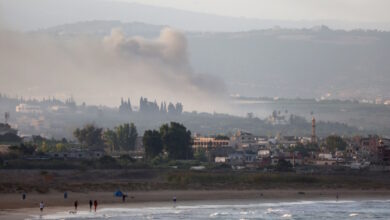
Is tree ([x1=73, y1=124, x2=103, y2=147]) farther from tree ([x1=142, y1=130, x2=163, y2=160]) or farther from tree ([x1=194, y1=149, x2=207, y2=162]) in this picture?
tree ([x1=142, y1=130, x2=163, y2=160])

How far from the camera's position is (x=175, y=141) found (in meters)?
115

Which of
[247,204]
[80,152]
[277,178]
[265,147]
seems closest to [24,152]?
[80,152]

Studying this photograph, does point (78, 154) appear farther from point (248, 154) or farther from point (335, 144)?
point (335, 144)

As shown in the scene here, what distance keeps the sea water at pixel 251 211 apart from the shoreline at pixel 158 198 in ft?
5.12

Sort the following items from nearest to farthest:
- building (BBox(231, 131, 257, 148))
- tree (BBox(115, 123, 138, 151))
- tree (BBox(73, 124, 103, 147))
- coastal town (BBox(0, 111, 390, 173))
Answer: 1. coastal town (BBox(0, 111, 390, 173))
2. tree (BBox(115, 123, 138, 151))
3. tree (BBox(73, 124, 103, 147))
4. building (BBox(231, 131, 257, 148))

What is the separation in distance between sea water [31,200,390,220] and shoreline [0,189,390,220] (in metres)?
1.56

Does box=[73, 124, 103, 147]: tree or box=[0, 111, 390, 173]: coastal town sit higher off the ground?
box=[73, 124, 103, 147]: tree

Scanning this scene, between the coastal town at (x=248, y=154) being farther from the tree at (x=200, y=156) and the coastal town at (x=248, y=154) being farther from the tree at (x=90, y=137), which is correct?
the tree at (x=90, y=137)

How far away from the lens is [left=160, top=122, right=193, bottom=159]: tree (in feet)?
377

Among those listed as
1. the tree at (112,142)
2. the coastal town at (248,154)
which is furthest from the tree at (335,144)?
the tree at (112,142)

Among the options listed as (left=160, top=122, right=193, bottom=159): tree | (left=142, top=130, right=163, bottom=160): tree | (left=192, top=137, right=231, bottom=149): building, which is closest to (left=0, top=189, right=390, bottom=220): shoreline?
(left=160, top=122, right=193, bottom=159): tree

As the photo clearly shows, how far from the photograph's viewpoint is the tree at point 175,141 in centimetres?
11494

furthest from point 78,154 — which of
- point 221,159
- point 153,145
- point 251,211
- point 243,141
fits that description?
point 243,141

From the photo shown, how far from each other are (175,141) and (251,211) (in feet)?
150
